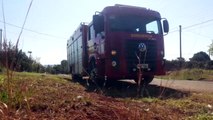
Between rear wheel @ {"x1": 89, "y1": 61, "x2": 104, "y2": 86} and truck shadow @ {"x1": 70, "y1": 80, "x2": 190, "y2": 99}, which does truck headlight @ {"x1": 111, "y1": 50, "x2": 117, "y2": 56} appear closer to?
rear wheel @ {"x1": 89, "y1": 61, "x2": 104, "y2": 86}

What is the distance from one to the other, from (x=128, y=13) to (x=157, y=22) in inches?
47.4

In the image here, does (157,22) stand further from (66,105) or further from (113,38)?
(66,105)

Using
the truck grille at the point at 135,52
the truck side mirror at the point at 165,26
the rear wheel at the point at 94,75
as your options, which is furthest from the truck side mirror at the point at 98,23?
the truck side mirror at the point at 165,26

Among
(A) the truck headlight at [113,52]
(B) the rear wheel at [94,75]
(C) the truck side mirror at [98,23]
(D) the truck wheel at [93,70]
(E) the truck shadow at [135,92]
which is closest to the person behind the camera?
(E) the truck shadow at [135,92]

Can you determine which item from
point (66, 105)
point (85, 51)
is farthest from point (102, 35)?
point (66, 105)

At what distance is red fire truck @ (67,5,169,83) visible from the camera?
12180mm

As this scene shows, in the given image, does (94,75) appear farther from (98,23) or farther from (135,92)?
(135,92)

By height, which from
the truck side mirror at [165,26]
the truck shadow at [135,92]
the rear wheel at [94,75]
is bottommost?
the truck shadow at [135,92]

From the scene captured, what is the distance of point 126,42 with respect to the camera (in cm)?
1223

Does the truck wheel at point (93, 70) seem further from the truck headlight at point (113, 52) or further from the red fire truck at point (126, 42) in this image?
the truck headlight at point (113, 52)

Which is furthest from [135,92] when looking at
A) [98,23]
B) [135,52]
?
[98,23]

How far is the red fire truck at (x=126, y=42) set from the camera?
12.2 m

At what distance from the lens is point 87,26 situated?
51.5 feet

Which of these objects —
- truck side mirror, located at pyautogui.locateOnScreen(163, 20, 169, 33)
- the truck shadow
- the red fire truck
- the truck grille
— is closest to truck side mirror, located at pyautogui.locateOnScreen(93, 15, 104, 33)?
the red fire truck
